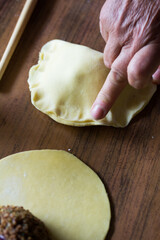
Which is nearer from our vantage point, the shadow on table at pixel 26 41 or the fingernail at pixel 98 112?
the fingernail at pixel 98 112

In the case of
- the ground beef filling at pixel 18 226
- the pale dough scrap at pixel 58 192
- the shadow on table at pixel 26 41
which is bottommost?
the pale dough scrap at pixel 58 192

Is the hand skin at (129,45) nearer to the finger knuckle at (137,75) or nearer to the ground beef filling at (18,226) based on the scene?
the finger knuckle at (137,75)

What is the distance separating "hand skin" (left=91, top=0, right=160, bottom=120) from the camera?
2.42 ft

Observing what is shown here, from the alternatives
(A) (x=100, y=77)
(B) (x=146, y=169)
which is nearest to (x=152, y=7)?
(A) (x=100, y=77)

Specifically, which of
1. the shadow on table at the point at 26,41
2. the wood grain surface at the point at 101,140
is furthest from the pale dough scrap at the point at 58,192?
the shadow on table at the point at 26,41

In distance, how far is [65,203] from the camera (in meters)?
0.83

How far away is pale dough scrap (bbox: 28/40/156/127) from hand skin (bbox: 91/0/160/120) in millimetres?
51

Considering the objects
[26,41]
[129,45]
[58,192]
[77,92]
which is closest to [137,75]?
[129,45]

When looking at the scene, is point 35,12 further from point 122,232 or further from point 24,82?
point 122,232

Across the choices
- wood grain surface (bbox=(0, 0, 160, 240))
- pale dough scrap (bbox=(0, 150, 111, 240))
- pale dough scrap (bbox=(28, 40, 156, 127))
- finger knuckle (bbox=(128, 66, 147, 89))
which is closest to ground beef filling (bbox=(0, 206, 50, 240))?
pale dough scrap (bbox=(0, 150, 111, 240))

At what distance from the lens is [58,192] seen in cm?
85

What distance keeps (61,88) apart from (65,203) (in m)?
0.35

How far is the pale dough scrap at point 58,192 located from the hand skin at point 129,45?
0.19m

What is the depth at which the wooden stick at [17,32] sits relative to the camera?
1.00 metres
